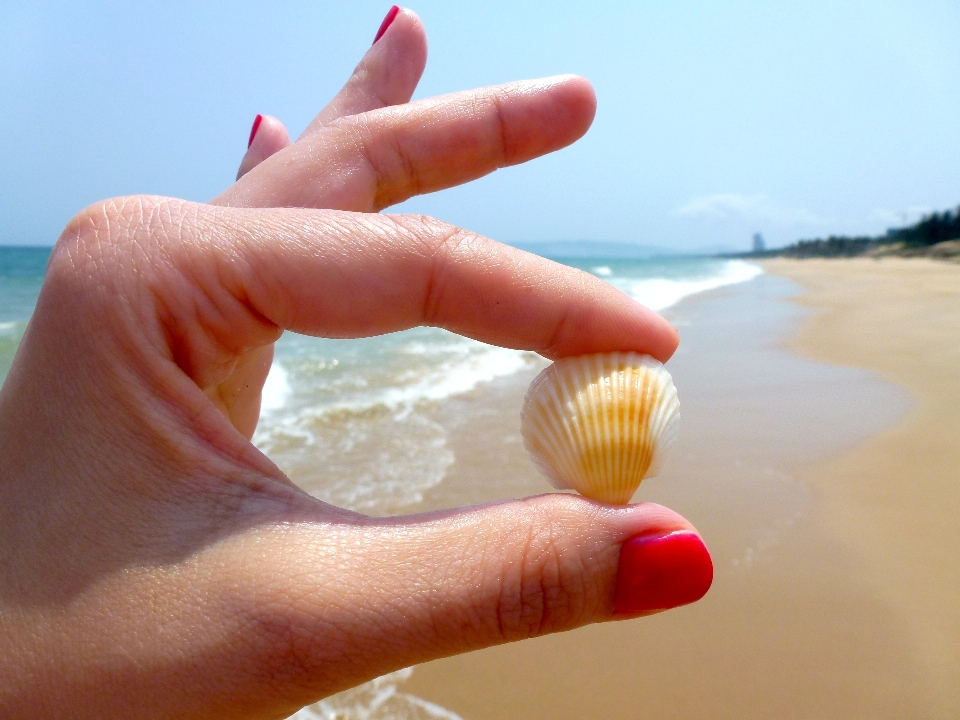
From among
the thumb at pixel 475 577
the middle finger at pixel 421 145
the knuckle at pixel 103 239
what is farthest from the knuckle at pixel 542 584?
the middle finger at pixel 421 145

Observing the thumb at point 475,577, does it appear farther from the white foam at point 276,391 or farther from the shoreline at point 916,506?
the white foam at point 276,391

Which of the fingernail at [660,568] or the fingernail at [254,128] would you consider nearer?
the fingernail at [660,568]

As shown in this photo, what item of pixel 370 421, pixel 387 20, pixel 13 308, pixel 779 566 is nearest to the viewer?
pixel 387 20

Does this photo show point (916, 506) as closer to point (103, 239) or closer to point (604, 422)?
point (604, 422)

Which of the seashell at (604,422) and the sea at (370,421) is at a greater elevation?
the seashell at (604,422)

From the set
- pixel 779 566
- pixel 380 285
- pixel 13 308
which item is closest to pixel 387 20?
pixel 380 285
